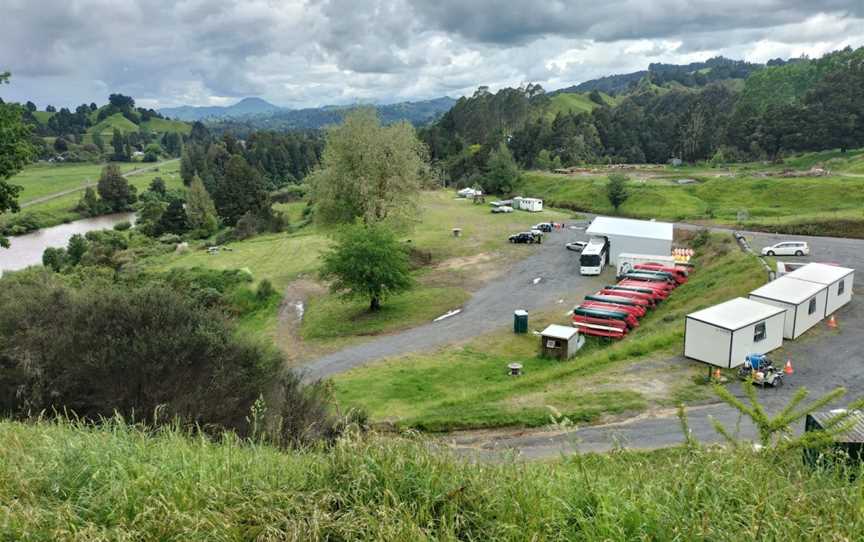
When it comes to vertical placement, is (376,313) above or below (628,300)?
below

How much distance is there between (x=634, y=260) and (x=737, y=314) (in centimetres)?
1341

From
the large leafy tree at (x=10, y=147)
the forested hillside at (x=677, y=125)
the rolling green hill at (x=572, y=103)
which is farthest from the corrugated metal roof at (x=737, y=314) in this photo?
the rolling green hill at (x=572, y=103)

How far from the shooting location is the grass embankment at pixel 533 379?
49.1 feet

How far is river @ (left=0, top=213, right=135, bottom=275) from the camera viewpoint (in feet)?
177

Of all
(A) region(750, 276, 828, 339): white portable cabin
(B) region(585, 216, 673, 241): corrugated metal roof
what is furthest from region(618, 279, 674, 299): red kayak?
(A) region(750, 276, 828, 339): white portable cabin

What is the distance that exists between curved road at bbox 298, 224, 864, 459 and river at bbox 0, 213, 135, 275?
137 feet

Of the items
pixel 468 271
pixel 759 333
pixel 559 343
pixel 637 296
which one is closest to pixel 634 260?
pixel 637 296

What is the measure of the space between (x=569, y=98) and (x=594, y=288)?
11955cm

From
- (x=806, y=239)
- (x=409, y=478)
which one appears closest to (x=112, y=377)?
(x=409, y=478)

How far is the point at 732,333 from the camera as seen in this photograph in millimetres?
16469

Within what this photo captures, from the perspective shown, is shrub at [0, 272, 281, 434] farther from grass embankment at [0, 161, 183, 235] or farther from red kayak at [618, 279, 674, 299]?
grass embankment at [0, 161, 183, 235]

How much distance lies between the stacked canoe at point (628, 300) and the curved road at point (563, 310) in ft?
7.27

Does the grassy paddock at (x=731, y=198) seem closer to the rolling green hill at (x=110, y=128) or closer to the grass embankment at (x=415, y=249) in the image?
the grass embankment at (x=415, y=249)

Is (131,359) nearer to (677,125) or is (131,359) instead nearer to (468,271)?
(468,271)
